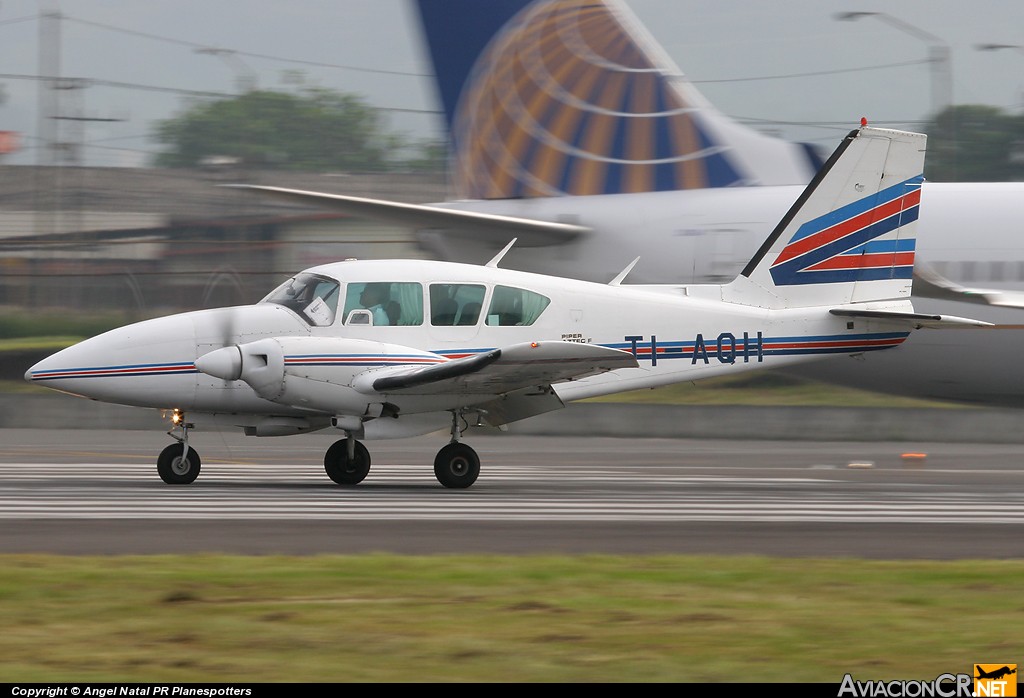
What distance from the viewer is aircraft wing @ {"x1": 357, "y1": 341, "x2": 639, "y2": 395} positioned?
13055 mm

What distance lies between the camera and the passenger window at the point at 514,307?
48.0 feet

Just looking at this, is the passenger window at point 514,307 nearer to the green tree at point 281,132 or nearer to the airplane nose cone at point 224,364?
the airplane nose cone at point 224,364

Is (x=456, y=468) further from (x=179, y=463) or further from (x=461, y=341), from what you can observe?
(x=179, y=463)

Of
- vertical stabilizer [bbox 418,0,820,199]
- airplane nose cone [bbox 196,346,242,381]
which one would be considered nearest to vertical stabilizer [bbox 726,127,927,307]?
vertical stabilizer [bbox 418,0,820,199]

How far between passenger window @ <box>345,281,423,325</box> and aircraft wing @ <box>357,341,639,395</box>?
742 millimetres

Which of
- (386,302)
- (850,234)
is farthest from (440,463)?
(850,234)

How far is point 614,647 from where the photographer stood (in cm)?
654

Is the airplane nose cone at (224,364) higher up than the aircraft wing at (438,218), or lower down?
lower down

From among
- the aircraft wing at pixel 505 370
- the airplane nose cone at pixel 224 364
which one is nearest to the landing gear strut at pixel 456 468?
the aircraft wing at pixel 505 370

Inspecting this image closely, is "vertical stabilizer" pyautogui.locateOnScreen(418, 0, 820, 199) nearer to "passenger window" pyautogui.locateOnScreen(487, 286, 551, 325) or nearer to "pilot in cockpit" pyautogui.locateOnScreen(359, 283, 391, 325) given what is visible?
"passenger window" pyautogui.locateOnScreen(487, 286, 551, 325)

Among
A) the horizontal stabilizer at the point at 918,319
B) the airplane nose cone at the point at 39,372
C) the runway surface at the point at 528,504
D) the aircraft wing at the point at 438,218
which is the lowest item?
the runway surface at the point at 528,504

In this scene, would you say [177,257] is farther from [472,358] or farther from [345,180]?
[472,358]

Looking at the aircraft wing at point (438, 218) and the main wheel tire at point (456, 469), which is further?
the aircraft wing at point (438, 218)

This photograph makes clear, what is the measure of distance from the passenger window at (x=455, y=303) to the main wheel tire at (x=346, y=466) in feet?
5.53
